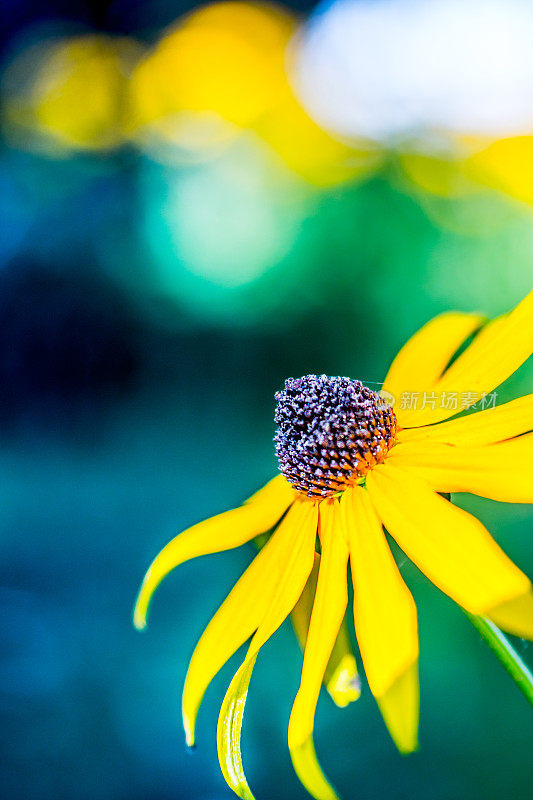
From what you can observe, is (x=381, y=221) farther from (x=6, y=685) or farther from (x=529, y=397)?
(x=6, y=685)

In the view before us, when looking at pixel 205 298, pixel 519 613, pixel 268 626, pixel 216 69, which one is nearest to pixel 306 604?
pixel 268 626

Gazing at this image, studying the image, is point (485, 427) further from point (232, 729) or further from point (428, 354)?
point (232, 729)

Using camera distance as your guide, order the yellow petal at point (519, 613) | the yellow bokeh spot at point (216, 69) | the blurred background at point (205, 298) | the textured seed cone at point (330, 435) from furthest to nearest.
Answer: the yellow bokeh spot at point (216, 69), the blurred background at point (205, 298), the textured seed cone at point (330, 435), the yellow petal at point (519, 613)

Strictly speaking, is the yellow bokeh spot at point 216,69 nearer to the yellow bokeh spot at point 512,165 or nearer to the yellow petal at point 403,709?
the yellow bokeh spot at point 512,165

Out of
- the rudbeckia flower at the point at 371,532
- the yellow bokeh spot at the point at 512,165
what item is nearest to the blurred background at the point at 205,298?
the yellow bokeh spot at the point at 512,165

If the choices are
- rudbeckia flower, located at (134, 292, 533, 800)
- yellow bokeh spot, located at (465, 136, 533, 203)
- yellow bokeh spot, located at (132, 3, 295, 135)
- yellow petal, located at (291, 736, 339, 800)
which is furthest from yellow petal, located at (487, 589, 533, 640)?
yellow bokeh spot, located at (132, 3, 295, 135)

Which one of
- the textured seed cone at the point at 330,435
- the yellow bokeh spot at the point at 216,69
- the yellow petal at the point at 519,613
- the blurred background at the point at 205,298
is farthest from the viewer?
the yellow bokeh spot at the point at 216,69

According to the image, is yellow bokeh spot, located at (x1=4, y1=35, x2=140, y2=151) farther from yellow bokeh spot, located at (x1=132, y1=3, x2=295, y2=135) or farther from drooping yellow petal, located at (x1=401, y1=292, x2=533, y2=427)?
drooping yellow petal, located at (x1=401, y1=292, x2=533, y2=427)
